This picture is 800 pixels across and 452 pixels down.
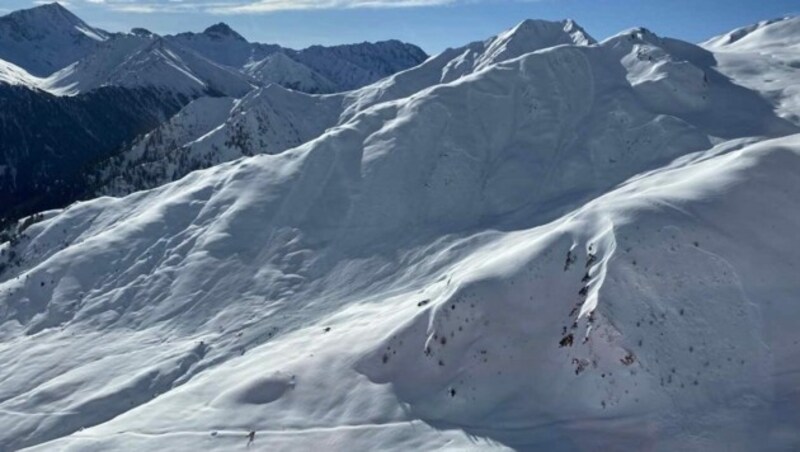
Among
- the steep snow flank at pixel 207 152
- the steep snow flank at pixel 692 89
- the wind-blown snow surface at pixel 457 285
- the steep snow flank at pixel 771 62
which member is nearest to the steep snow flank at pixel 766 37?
the steep snow flank at pixel 771 62

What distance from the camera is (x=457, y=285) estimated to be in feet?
136

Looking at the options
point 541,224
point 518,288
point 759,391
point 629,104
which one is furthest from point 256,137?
point 759,391

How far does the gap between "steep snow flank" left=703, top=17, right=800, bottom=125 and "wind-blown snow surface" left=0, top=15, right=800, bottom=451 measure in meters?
3.84

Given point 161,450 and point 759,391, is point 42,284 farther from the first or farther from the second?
point 759,391

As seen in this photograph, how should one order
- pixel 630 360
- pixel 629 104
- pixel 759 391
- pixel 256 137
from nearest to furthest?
pixel 759 391, pixel 630 360, pixel 629 104, pixel 256 137

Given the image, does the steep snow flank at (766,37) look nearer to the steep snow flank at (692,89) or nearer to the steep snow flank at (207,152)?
the steep snow flank at (692,89)

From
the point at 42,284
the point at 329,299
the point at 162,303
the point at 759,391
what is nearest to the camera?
the point at 759,391

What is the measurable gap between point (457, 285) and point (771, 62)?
81453 mm

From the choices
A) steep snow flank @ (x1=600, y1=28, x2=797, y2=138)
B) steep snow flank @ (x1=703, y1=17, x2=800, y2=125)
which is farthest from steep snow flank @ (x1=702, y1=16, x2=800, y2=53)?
steep snow flank @ (x1=600, y1=28, x2=797, y2=138)

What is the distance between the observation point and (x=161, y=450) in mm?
35500

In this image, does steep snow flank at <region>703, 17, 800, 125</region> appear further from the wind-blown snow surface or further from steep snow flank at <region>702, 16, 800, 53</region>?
the wind-blown snow surface

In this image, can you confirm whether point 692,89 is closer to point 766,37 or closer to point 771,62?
point 771,62

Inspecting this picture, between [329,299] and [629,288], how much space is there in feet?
98.8

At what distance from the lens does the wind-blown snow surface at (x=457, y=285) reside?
32062mm
